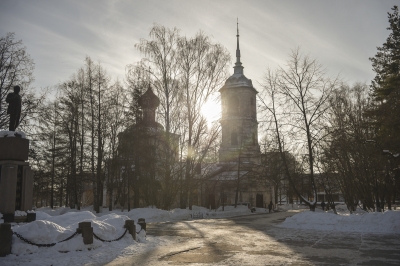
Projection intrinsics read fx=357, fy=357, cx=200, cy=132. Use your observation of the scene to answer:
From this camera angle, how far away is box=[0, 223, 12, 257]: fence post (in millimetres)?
8352

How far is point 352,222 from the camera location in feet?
57.6

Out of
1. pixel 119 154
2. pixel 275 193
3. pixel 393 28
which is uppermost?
pixel 393 28

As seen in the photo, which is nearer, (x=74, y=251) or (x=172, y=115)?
(x=74, y=251)

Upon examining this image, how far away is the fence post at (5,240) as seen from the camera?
835cm

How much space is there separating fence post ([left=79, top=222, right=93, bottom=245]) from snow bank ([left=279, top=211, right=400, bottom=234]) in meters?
11.9

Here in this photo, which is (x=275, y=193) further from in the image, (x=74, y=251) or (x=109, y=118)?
Result: (x=74, y=251)

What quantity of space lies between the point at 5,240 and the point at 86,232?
1.96 m

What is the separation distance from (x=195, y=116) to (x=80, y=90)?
33.5 feet

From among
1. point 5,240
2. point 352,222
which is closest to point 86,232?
point 5,240

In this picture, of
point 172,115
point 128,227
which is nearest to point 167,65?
point 172,115

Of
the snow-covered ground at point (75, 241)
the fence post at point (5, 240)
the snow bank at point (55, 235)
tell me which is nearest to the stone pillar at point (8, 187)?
the snow-covered ground at point (75, 241)

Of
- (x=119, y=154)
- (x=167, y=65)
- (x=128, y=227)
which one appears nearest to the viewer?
(x=128, y=227)

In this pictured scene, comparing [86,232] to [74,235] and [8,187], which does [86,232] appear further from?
[8,187]

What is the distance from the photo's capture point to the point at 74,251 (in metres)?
9.20
